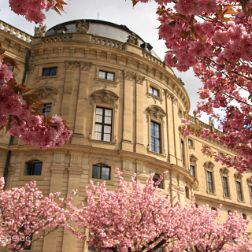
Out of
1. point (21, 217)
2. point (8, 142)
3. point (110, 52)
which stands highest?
point (110, 52)

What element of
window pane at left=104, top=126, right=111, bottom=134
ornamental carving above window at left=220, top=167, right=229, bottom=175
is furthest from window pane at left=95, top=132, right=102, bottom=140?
ornamental carving above window at left=220, top=167, right=229, bottom=175

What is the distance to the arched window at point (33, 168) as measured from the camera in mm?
23448

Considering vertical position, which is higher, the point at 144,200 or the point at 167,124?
the point at 167,124

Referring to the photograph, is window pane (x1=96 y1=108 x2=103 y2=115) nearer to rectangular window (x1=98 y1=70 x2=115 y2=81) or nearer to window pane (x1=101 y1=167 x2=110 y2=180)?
rectangular window (x1=98 y1=70 x2=115 y2=81)

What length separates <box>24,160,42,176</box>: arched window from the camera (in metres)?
23.4

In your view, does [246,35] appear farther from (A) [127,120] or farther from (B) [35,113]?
(A) [127,120]

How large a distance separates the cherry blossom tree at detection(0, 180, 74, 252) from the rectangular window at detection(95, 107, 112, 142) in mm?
7221

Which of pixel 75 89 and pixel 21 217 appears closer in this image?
pixel 21 217

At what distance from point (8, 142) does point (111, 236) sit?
1206 cm

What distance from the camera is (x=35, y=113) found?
526 centimetres

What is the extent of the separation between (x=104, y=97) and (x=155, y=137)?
568 cm

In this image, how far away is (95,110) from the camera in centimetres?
2645

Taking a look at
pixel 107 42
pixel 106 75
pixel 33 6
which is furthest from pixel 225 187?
pixel 33 6

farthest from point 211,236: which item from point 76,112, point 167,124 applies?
point 76,112
